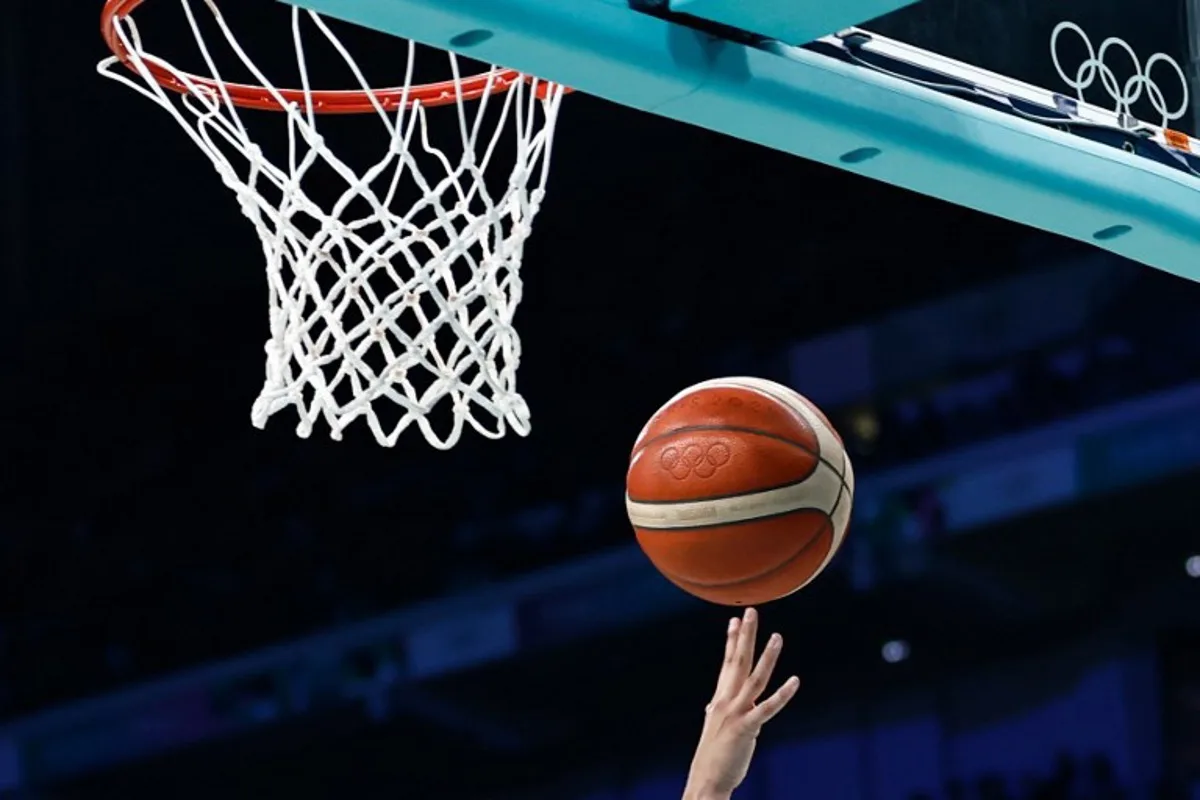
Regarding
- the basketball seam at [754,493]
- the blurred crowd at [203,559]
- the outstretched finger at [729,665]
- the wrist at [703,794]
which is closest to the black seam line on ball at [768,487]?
the basketball seam at [754,493]

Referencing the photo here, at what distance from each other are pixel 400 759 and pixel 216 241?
2.16m

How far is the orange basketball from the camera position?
2902mm

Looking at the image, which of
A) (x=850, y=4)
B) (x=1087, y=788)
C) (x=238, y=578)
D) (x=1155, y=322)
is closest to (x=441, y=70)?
(x=238, y=578)

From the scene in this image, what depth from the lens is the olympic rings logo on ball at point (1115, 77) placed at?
3.11 meters

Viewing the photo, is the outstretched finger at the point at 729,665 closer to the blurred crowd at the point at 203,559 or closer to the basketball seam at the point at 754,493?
the basketball seam at the point at 754,493

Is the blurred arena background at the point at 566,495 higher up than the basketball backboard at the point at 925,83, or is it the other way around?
the basketball backboard at the point at 925,83

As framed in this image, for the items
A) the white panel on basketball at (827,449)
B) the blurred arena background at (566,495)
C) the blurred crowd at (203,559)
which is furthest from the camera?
the blurred crowd at (203,559)

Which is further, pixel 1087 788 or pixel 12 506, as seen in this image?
pixel 12 506

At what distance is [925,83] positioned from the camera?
9.49 feet

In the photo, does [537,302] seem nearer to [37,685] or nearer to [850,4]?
[37,685]

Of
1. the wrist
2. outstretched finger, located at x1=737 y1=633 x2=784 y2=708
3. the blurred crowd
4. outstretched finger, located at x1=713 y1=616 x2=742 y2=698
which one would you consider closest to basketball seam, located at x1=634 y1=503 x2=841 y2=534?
outstretched finger, located at x1=713 y1=616 x2=742 y2=698

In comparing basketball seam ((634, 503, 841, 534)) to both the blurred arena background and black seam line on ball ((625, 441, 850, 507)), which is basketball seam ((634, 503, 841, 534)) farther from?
the blurred arena background

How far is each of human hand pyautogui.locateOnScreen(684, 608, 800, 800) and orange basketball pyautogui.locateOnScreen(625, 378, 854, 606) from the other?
29.8 inches

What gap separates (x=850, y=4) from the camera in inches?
99.4
